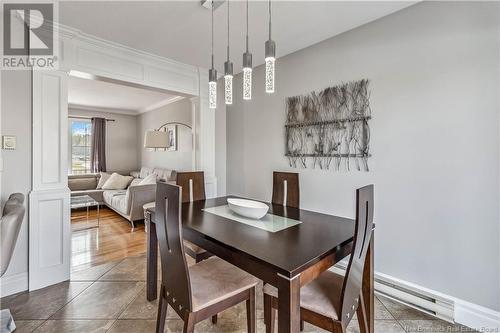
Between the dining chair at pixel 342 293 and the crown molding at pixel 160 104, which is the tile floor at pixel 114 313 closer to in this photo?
the dining chair at pixel 342 293

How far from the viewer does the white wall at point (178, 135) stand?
4.79 m

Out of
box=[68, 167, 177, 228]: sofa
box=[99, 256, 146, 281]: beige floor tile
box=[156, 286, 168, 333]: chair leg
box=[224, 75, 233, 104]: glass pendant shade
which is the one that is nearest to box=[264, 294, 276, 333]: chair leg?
box=[156, 286, 168, 333]: chair leg

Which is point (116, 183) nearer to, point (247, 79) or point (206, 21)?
point (206, 21)

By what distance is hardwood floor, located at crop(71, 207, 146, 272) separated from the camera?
2.87 metres

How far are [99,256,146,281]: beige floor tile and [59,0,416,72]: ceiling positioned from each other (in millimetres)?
2430

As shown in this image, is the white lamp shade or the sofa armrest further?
the white lamp shade

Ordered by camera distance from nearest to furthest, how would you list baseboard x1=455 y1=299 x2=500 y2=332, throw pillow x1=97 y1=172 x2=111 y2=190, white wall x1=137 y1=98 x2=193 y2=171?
baseboard x1=455 y1=299 x2=500 y2=332, white wall x1=137 y1=98 x2=193 y2=171, throw pillow x1=97 y1=172 x2=111 y2=190

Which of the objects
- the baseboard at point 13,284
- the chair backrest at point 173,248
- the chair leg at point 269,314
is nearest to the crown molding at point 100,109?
the baseboard at point 13,284

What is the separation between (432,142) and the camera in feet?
6.07

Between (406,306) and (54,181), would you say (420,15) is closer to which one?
(406,306)

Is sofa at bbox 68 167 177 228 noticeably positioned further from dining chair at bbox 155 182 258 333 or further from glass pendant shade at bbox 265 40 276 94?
glass pendant shade at bbox 265 40 276 94

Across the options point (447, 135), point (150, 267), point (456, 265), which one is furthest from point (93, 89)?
point (456, 265)

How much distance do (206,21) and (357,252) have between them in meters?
2.21

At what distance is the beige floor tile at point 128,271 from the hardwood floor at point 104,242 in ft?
0.71
